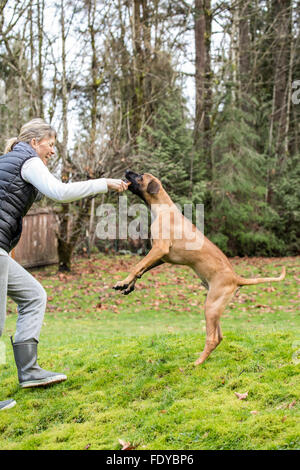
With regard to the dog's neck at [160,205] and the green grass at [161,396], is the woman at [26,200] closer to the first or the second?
the green grass at [161,396]

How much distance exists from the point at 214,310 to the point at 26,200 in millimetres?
2156

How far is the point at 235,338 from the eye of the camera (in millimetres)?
5668

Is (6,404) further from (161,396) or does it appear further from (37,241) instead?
(37,241)

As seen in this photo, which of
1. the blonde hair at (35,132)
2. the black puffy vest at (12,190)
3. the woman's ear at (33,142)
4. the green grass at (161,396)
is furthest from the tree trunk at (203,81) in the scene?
the black puffy vest at (12,190)

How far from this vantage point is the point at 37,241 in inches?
651

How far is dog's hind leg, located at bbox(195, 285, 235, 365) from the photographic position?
469cm

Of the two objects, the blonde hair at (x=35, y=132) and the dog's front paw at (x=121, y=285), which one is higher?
the blonde hair at (x=35, y=132)

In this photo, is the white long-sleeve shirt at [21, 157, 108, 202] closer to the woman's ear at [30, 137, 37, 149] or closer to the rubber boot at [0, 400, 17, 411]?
the woman's ear at [30, 137, 37, 149]

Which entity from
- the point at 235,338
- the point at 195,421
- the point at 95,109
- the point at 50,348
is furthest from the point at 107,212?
the point at 195,421

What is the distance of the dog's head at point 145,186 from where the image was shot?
507 cm

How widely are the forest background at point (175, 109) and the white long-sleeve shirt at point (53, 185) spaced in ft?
31.9
